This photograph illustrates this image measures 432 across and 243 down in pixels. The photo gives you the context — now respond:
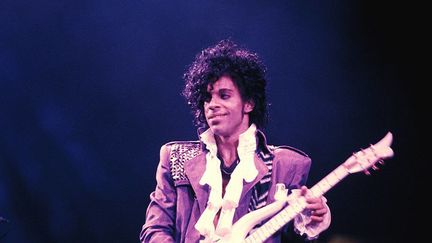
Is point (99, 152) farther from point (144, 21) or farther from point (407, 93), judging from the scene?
point (407, 93)

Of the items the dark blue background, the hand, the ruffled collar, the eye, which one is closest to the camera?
the hand

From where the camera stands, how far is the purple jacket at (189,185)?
2.63 metres

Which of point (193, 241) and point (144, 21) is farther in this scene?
point (144, 21)

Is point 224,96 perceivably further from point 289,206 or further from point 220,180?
point 289,206

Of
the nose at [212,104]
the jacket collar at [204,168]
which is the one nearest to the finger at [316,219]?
the jacket collar at [204,168]

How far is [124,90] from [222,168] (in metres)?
1.71

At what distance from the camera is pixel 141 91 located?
4.16 meters

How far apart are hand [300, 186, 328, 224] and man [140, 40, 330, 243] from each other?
11 cm

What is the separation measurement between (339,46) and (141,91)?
164 centimetres

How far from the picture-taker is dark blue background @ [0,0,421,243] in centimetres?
378

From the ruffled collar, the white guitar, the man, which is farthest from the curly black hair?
the white guitar

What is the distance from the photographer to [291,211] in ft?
7.51

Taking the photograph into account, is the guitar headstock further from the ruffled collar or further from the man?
the ruffled collar

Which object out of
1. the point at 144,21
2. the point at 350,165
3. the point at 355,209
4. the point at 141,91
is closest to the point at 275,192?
the point at 350,165
